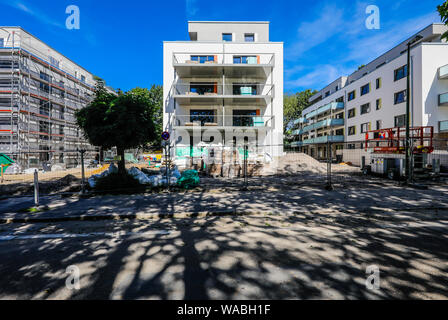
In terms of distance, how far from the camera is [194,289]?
2168 millimetres

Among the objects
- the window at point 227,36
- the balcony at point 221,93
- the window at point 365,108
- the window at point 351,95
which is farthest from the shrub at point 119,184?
the window at point 351,95

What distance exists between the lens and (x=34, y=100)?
74.8ft

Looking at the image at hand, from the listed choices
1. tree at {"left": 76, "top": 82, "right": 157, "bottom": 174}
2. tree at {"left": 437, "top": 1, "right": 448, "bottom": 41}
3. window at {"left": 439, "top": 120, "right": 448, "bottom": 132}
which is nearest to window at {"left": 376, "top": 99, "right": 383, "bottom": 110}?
window at {"left": 439, "top": 120, "right": 448, "bottom": 132}

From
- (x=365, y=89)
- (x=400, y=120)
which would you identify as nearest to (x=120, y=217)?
(x=400, y=120)

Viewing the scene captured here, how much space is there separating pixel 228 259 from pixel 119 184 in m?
6.96

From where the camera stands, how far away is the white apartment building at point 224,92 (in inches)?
804

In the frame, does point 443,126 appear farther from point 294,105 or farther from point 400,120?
point 294,105

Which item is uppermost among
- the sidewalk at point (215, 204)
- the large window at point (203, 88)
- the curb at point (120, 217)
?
the large window at point (203, 88)

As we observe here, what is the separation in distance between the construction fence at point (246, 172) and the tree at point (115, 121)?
135cm

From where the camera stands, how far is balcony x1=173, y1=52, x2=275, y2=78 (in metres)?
19.7

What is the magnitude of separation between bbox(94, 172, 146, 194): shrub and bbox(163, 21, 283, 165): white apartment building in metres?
11.6

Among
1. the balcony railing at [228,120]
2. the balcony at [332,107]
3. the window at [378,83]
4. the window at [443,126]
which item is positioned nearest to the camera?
the window at [443,126]

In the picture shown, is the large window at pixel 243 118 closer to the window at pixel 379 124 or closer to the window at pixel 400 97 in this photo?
the window at pixel 400 97
